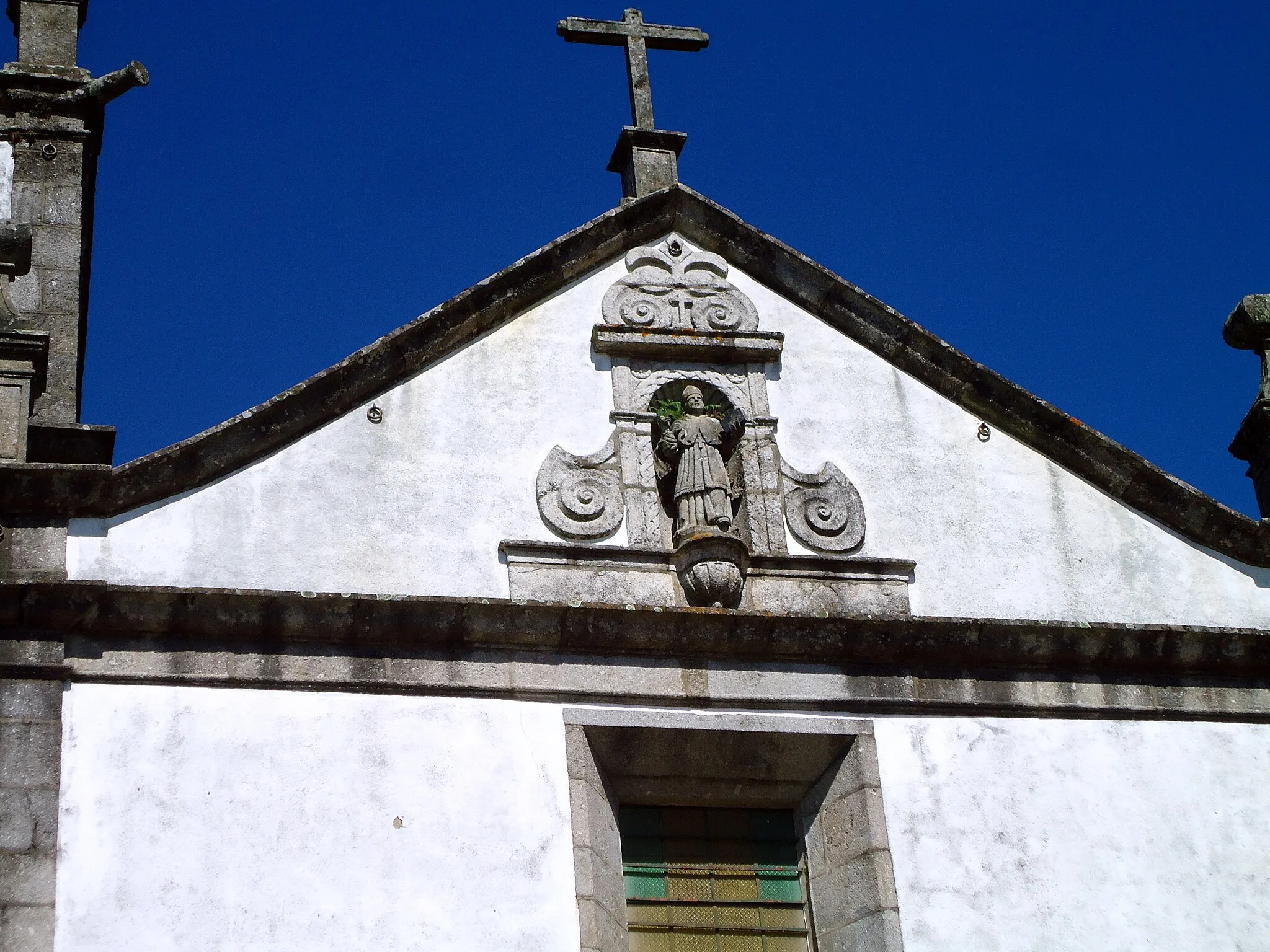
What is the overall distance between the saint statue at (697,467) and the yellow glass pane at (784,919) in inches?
77.4

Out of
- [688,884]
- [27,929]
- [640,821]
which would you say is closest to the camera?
[27,929]

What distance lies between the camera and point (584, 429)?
11.5 metres

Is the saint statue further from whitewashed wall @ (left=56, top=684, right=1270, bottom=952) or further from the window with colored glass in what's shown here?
the window with colored glass

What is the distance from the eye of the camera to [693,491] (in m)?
11.1

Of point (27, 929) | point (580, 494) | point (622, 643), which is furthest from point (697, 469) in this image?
point (27, 929)

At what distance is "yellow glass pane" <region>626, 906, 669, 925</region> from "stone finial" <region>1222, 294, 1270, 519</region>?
434 centimetres

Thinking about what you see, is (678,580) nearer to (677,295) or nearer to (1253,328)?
(677,295)

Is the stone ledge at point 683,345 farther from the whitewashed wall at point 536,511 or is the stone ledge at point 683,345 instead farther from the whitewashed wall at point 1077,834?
the whitewashed wall at point 1077,834

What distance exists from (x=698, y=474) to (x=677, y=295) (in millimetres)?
1397

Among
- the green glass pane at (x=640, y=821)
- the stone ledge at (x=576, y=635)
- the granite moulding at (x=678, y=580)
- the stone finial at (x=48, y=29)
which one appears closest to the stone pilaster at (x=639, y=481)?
the granite moulding at (x=678, y=580)

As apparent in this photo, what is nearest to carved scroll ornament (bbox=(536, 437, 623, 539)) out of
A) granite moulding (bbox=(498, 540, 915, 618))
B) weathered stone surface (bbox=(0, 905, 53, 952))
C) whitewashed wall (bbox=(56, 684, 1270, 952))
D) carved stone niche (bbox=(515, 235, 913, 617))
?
carved stone niche (bbox=(515, 235, 913, 617))

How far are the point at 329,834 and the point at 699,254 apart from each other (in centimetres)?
435

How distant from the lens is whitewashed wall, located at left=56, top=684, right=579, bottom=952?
30.8ft

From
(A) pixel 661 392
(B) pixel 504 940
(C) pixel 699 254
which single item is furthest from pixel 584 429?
(B) pixel 504 940
